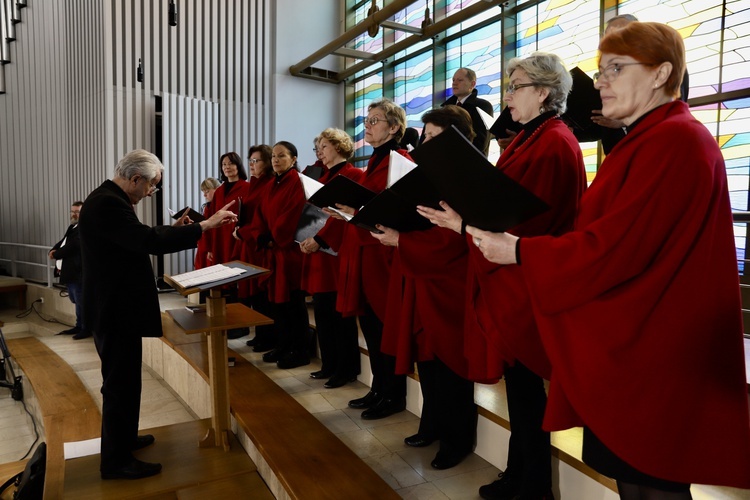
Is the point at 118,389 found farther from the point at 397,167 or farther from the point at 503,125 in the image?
the point at 503,125

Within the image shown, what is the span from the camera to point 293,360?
3.65 m

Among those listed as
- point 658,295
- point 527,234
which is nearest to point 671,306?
point 658,295

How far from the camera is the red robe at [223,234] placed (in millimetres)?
4367

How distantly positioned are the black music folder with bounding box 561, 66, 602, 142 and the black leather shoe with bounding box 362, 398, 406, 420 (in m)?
1.56

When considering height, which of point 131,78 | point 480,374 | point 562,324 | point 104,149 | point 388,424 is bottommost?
point 388,424

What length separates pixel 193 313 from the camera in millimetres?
2607

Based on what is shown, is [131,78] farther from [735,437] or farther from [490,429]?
[735,437]

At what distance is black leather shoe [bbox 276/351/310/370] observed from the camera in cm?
362

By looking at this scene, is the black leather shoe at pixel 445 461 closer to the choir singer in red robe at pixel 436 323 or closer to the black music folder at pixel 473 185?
the choir singer in red robe at pixel 436 323

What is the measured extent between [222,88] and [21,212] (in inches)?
165

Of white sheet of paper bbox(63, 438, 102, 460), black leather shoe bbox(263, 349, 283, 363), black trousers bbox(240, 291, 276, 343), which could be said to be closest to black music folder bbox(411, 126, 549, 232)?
white sheet of paper bbox(63, 438, 102, 460)

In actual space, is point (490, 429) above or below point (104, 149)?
below

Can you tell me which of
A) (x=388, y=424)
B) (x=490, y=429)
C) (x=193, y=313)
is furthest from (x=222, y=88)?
(x=490, y=429)

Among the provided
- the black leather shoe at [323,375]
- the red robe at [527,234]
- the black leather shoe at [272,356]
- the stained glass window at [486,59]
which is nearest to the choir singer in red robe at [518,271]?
the red robe at [527,234]
